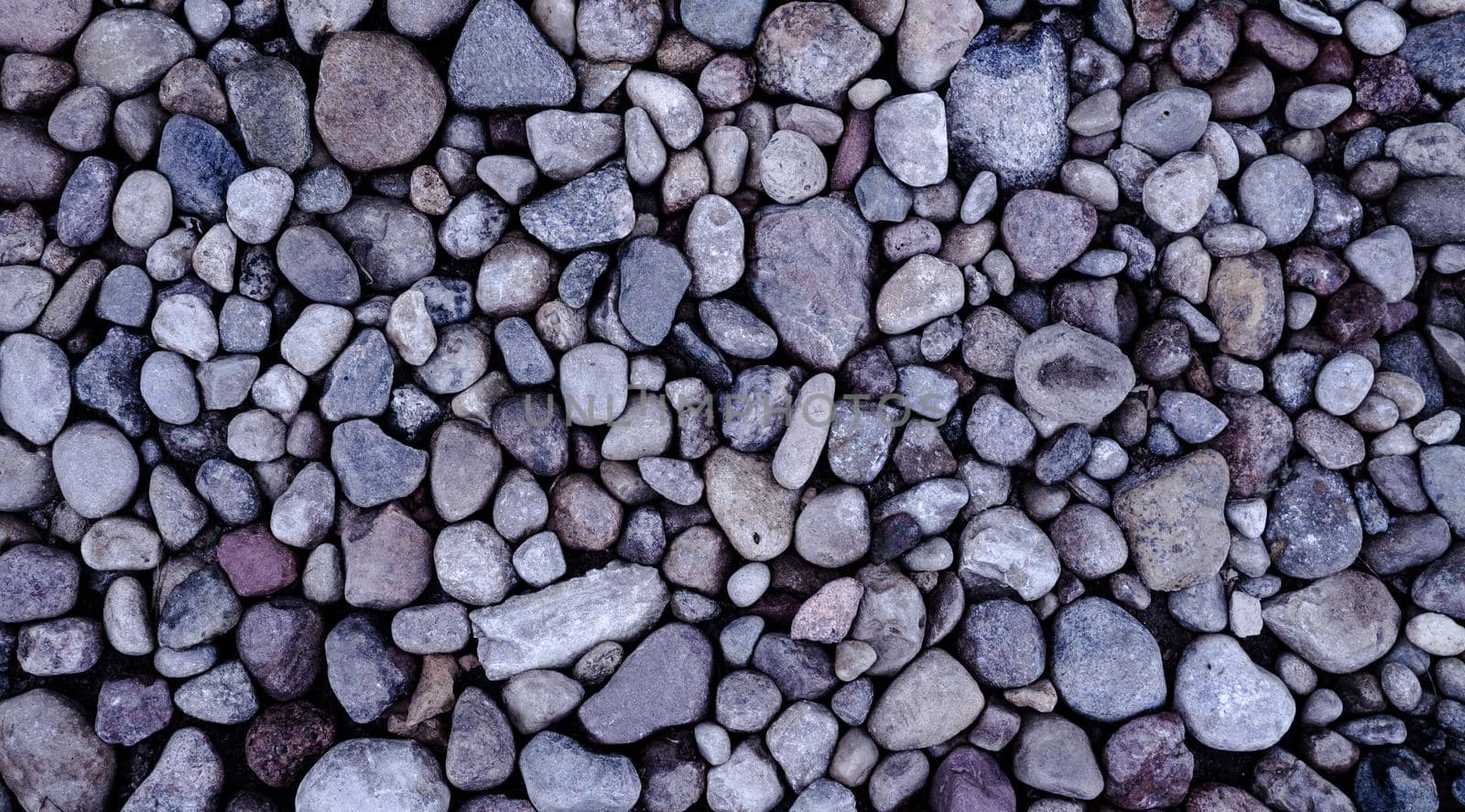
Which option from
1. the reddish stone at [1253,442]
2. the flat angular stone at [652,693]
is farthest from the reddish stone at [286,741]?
the reddish stone at [1253,442]

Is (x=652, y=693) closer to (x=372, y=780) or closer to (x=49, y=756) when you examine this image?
(x=372, y=780)

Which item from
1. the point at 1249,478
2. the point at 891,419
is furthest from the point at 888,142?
the point at 1249,478

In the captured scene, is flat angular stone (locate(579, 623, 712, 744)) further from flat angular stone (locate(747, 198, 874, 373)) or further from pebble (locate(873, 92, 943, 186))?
pebble (locate(873, 92, 943, 186))

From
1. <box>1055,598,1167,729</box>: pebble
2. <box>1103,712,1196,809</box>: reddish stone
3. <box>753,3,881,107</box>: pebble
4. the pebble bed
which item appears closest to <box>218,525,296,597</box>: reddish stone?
the pebble bed

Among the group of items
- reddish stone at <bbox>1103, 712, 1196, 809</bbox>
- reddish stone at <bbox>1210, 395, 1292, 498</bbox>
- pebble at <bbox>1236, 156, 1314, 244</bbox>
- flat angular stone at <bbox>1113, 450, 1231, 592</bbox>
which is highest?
pebble at <bbox>1236, 156, 1314, 244</bbox>

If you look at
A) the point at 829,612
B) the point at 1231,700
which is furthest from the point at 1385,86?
the point at 829,612

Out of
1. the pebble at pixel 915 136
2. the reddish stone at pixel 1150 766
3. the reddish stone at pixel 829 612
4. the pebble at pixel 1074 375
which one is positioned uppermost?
the pebble at pixel 915 136

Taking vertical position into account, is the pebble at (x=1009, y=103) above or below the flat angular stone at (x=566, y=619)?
above

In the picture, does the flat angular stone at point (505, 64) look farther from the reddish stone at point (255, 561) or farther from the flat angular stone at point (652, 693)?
the flat angular stone at point (652, 693)
